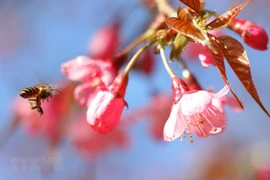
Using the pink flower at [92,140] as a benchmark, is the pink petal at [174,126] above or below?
below

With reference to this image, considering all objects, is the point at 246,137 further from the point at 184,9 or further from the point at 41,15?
the point at 184,9

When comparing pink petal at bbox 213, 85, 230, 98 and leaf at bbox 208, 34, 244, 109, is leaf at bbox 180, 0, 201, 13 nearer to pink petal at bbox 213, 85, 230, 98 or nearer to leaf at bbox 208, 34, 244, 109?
leaf at bbox 208, 34, 244, 109

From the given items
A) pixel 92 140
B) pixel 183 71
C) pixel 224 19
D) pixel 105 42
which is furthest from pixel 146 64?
pixel 224 19

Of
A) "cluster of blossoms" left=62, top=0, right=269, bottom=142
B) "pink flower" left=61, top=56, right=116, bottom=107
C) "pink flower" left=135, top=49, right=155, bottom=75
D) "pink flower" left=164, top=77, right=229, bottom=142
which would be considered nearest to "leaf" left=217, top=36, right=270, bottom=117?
"cluster of blossoms" left=62, top=0, right=269, bottom=142

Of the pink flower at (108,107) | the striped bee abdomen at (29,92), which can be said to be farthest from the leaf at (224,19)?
the striped bee abdomen at (29,92)

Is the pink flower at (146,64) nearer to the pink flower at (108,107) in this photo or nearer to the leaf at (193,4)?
the pink flower at (108,107)

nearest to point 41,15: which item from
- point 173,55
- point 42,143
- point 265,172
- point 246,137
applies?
point 42,143

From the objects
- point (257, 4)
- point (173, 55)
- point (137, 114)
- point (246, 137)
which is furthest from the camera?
point (246, 137)
